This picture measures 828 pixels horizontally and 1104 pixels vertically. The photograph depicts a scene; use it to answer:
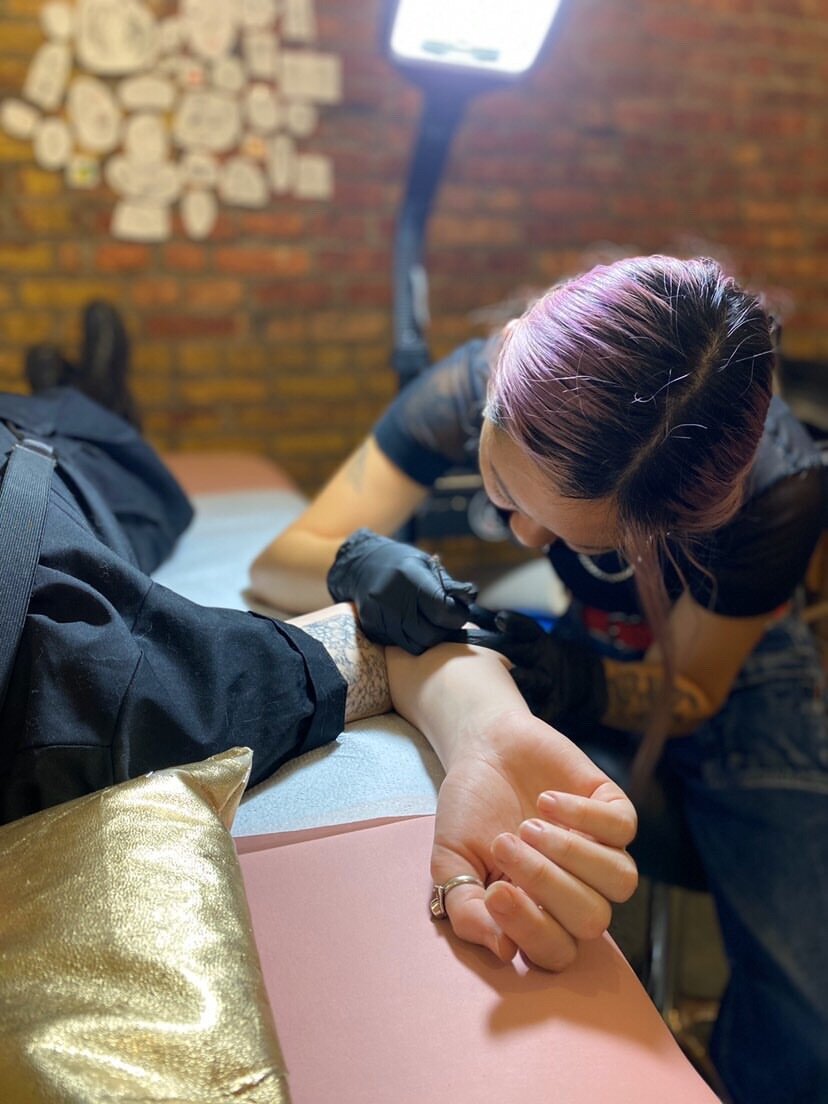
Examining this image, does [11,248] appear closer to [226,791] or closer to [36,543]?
[36,543]

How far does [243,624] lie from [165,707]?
12 cm

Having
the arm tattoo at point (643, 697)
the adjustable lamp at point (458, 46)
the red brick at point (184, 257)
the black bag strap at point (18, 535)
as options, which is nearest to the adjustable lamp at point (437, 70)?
the adjustable lamp at point (458, 46)

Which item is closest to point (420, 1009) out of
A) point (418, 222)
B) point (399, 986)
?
point (399, 986)

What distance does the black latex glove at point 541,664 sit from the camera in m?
0.83

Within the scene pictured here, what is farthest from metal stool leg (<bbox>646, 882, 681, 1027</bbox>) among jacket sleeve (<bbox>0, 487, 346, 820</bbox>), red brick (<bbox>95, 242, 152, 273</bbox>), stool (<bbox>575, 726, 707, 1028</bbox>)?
red brick (<bbox>95, 242, 152, 273</bbox>)

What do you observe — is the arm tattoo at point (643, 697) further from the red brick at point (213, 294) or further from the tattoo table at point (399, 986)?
the red brick at point (213, 294)

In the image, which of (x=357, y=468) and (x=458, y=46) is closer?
(x=357, y=468)

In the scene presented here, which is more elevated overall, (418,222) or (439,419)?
(418,222)

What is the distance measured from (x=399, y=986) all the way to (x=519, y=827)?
0.44 feet

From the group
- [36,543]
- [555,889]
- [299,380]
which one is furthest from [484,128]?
[555,889]

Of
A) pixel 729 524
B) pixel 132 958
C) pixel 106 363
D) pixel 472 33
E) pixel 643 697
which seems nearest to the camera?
pixel 132 958

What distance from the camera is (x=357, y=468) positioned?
124 centimetres

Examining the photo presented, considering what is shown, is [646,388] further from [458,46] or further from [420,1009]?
[458,46]

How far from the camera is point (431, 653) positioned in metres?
0.85
